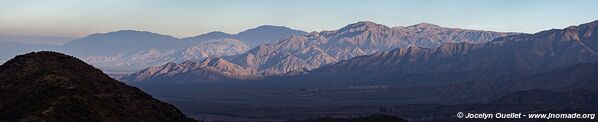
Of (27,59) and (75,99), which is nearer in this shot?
(75,99)

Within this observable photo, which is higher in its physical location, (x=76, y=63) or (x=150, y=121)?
(x=76, y=63)

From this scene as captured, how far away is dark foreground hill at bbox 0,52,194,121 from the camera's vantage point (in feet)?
252

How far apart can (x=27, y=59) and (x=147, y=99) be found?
19028mm

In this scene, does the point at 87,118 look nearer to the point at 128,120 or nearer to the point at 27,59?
the point at 128,120

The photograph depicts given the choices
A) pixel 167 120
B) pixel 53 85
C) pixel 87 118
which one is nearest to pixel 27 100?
pixel 53 85

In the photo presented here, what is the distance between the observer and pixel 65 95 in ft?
264

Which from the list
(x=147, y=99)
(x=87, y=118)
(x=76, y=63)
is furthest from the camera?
(x=76, y=63)

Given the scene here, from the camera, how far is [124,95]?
9475 cm

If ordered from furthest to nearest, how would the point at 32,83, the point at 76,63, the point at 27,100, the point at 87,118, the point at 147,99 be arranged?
the point at 76,63 → the point at 147,99 → the point at 32,83 → the point at 27,100 → the point at 87,118

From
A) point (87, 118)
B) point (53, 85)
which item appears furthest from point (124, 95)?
point (87, 118)

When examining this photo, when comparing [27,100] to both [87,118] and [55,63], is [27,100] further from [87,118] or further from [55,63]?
[55,63]

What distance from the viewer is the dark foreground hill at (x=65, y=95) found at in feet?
252

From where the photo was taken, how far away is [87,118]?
77.1 metres

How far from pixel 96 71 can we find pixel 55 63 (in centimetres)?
566
